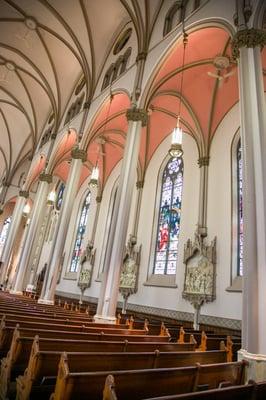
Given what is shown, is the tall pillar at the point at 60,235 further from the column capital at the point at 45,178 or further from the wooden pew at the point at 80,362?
the wooden pew at the point at 80,362

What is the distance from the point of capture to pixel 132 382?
207 centimetres

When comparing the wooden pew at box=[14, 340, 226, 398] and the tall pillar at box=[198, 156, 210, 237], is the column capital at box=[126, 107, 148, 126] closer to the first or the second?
the tall pillar at box=[198, 156, 210, 237]

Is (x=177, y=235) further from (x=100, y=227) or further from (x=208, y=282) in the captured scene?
(x=100, y=227)

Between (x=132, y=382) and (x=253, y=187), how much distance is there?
3.66m

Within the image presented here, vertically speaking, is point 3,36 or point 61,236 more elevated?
point 3,36

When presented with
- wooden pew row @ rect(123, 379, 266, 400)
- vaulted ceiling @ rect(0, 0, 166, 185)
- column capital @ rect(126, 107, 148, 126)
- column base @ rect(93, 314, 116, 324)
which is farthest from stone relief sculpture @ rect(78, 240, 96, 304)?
wooden pew row @ rect(123, 379, 266, 400)

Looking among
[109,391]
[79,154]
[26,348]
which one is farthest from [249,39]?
[79,154]

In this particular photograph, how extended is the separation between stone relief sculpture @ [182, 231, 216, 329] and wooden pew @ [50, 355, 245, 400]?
6769mm

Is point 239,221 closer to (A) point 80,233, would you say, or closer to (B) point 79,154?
(B) point 79,154

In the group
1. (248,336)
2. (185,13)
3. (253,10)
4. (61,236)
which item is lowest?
(248,336)

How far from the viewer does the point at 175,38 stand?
8641mm

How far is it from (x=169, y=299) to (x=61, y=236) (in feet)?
15.9

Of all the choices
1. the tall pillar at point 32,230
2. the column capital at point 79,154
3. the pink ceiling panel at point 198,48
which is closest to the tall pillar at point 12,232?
the tall pillar at point 32,230

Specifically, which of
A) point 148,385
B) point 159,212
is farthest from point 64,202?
point 148,385
